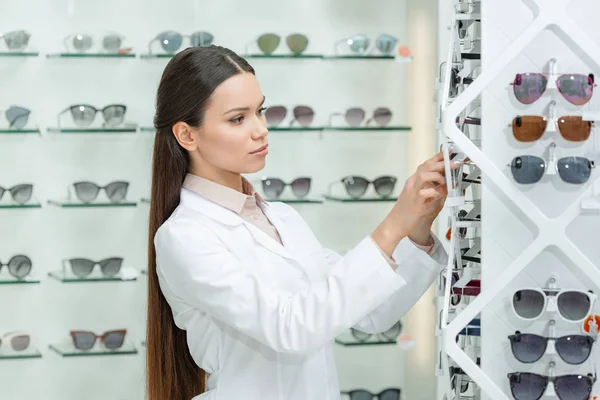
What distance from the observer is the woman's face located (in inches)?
83.4

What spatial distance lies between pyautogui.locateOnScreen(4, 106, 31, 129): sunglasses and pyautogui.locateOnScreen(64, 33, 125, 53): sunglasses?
348mm

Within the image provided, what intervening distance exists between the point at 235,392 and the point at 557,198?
895mm

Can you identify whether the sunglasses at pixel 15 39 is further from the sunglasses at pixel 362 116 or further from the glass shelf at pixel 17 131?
the sunglasses at pixel 362 116

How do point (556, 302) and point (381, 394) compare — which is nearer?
point (556, 302)

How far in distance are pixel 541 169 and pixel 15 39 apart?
9.52ft

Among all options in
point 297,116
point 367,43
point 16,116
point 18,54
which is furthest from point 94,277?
point 367,43

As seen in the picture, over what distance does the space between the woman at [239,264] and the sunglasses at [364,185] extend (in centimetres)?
177

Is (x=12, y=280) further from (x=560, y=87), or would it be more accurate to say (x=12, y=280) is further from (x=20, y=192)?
(x=560, y=87)

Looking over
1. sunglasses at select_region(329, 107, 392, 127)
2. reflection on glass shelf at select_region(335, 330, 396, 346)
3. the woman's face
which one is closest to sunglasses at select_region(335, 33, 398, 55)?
sunglasses at select_region(329, 107, 392, 127)

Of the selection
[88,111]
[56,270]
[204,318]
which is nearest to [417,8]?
[88,111]

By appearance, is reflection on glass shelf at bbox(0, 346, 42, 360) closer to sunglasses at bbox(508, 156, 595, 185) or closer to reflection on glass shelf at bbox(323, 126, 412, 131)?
reflection on glass shelf at bbox(323, 126, 412, 131)

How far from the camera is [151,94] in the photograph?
405cm

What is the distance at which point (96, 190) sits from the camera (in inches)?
158

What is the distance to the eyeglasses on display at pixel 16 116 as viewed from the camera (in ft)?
13.0
